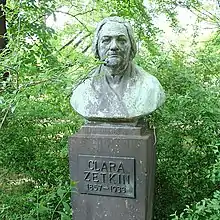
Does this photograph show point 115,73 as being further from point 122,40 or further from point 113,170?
point 113,170

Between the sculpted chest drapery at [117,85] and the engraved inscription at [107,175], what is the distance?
0.29 m

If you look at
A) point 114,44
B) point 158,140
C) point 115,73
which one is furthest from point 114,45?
point 158,140

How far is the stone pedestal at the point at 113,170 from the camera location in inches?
106

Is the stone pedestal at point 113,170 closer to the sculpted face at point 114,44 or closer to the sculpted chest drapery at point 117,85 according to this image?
the sculpted chest drapery at point 117,85

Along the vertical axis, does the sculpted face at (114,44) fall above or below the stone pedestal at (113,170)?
above

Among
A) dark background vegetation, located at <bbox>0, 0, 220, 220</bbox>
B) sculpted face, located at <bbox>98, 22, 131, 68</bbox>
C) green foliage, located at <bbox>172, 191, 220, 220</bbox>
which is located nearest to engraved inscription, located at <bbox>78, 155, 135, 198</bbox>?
dark background vegetation, located at <bbox>0, 0, 220, 220</bbox>

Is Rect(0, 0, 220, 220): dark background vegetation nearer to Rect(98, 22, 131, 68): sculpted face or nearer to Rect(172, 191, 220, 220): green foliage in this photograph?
Rect(98, 22, 131, 68): sculpted face

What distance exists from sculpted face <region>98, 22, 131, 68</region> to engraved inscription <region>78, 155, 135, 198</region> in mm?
651

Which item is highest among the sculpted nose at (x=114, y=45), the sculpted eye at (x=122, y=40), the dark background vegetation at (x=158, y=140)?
the sculpted eye at (x=122, y=40)

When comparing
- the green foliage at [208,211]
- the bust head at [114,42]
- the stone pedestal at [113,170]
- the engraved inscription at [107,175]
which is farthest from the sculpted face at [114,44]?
the green foliage at [208,211]

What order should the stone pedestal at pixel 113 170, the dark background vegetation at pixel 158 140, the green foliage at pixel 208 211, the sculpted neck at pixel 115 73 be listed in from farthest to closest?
the dark background vegetation at pixel 158 140
the sculpted neck at pixel 115 73
the stone pedestal at pixel 113 170
the green foliage at pixel 208 211

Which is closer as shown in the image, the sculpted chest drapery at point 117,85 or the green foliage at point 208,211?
the green foliage at point 208,211

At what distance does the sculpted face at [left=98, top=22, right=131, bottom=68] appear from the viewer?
2721 millimetres

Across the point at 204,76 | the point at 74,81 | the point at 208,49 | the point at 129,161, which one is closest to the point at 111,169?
the point at 129,161
